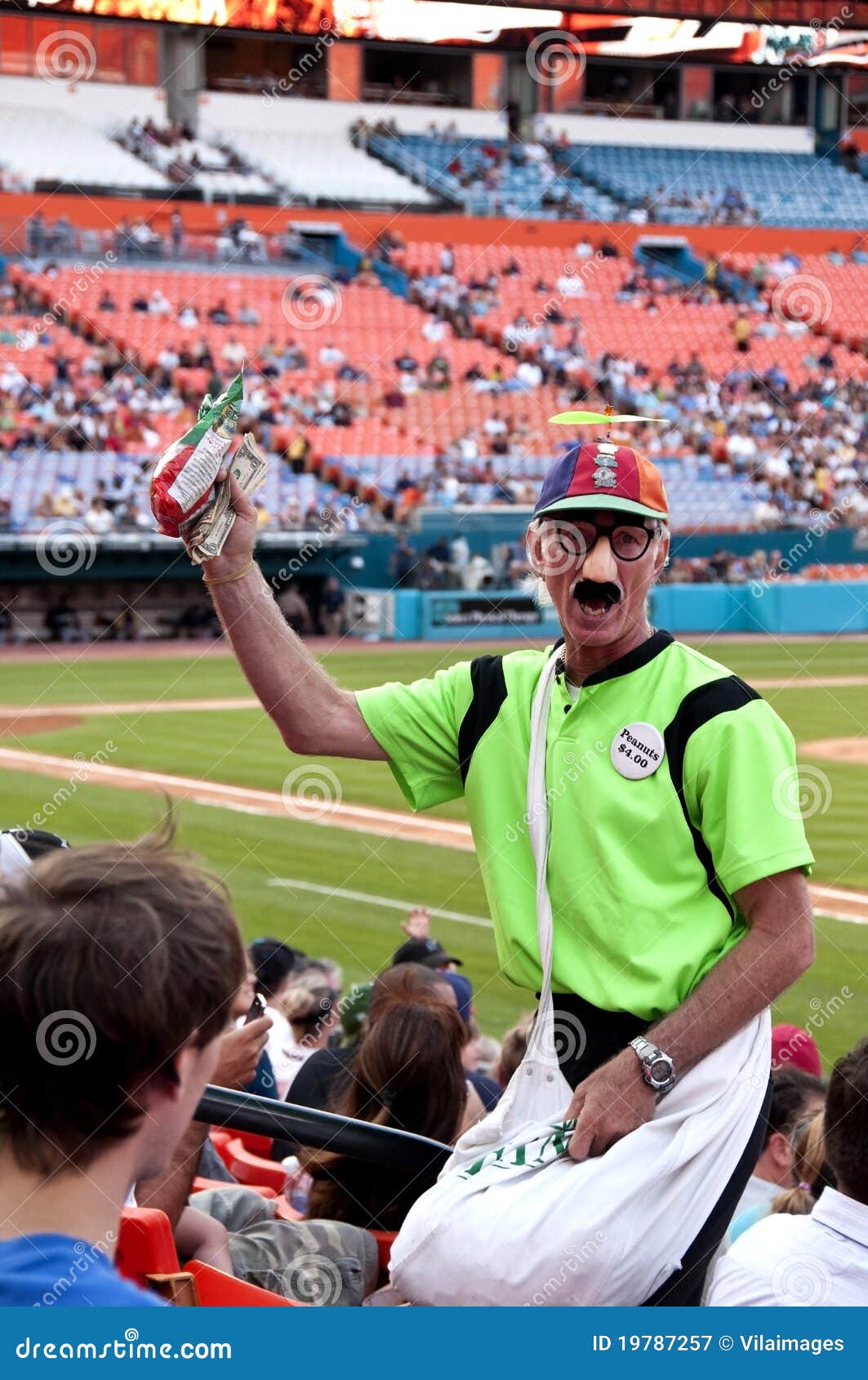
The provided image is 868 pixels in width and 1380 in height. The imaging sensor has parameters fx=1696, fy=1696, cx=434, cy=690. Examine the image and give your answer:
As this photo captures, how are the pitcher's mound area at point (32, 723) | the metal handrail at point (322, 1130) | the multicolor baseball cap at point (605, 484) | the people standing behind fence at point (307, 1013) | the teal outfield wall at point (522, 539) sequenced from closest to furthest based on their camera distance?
the multicolor baseball cap at point (605, 484) → the metal handrail at point (322, 1130) → the people standing behind fence at point (307, 1013) → the pitcher's mound area at point (32, 723) → the teal outfield wall at point (522, 539)

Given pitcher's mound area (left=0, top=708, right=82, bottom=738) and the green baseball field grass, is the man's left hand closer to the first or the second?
the green baseball field grass

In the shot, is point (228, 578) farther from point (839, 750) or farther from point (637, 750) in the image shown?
point (839, 750)

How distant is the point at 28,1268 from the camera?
159cm

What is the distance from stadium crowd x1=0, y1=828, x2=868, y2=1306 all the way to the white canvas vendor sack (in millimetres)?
168

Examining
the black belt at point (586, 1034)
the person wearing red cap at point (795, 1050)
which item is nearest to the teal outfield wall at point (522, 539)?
the person wearing red cap at point (795, 1050)

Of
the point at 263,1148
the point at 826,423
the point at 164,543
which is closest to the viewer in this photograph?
the point at 263,1148

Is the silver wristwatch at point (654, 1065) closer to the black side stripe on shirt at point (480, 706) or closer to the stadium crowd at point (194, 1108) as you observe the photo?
the stadium crowd at point (194, 1108)

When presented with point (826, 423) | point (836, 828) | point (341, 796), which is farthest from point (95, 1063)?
point (826, 423)

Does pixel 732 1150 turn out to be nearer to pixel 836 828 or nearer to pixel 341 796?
pixel 836 828

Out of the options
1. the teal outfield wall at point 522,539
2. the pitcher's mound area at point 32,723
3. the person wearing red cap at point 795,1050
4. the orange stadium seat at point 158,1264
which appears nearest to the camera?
the orange stadium seat at point 158,1264

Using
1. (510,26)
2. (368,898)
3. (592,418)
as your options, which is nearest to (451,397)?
(510,26)

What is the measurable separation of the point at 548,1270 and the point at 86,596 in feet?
77.9

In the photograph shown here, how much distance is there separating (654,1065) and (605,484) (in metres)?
0.93

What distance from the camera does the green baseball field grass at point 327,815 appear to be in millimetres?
9914
